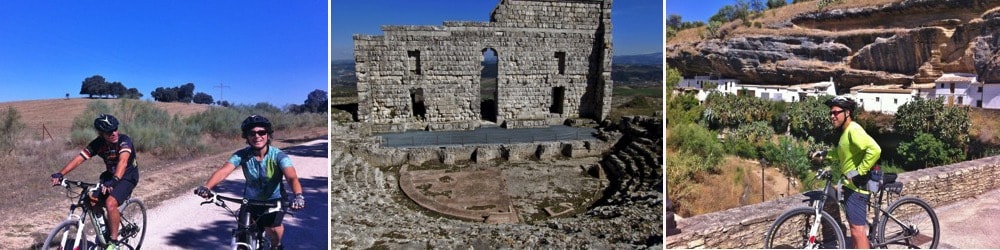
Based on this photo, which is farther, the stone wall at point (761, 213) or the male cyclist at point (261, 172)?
the stone wall at point (761, 213)

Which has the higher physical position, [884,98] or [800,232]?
[884,98]

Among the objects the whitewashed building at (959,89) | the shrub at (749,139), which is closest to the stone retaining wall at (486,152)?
the shrub at (749,139)

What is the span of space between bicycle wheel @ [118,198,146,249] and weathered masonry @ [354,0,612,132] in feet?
9.01

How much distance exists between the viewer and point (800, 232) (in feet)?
12.8

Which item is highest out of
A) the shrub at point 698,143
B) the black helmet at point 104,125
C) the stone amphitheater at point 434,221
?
the black helmet at point 104,125

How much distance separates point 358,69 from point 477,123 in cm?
204

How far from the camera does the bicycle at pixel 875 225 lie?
3.55 metres

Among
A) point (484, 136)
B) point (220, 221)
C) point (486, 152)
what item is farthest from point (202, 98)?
point (484, 136)

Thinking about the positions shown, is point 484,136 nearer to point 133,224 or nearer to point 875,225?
point 133,224

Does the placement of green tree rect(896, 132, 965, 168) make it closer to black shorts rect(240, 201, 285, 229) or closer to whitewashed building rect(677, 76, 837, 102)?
whitewashed building rect(677, 76, 837, 102)

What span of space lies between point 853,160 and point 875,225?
0.61 meters

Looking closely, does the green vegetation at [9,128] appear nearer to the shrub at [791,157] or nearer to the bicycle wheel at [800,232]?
the bicycle wheel at [800,232]

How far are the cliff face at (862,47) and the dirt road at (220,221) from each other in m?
3.44

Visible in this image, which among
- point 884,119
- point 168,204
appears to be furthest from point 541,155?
point 168,204
